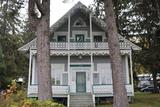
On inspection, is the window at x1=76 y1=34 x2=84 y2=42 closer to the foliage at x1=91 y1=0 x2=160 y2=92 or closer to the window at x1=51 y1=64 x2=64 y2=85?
the window at x1=51 y1=64 x2=64 y2=85

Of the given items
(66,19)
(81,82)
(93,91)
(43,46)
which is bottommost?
(93,91)

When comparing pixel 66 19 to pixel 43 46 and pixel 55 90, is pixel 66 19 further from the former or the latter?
pixel 43 46

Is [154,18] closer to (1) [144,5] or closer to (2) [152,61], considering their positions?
(1) [144,5]

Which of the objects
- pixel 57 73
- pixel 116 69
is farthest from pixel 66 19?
pixel 116 69

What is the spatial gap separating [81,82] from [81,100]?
3046 millimetres

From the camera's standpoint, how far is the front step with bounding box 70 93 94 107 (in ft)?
75.0

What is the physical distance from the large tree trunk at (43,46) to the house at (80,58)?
1207 cm

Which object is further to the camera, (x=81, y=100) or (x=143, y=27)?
(x=143, y=27)

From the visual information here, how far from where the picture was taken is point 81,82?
1036 inches

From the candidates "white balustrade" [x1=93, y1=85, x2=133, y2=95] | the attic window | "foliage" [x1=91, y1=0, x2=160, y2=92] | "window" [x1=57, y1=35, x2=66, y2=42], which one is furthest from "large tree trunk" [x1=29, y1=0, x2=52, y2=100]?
"foliage" [x1=91, y1=0, x2=160, y2=92]

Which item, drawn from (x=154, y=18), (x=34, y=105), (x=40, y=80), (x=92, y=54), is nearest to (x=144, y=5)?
(x=154, y=18)

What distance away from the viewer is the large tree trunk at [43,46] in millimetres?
11477

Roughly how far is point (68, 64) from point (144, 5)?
33.2 feet

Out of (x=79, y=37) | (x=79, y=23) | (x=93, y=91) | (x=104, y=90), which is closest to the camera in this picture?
(x=93, y=91)
